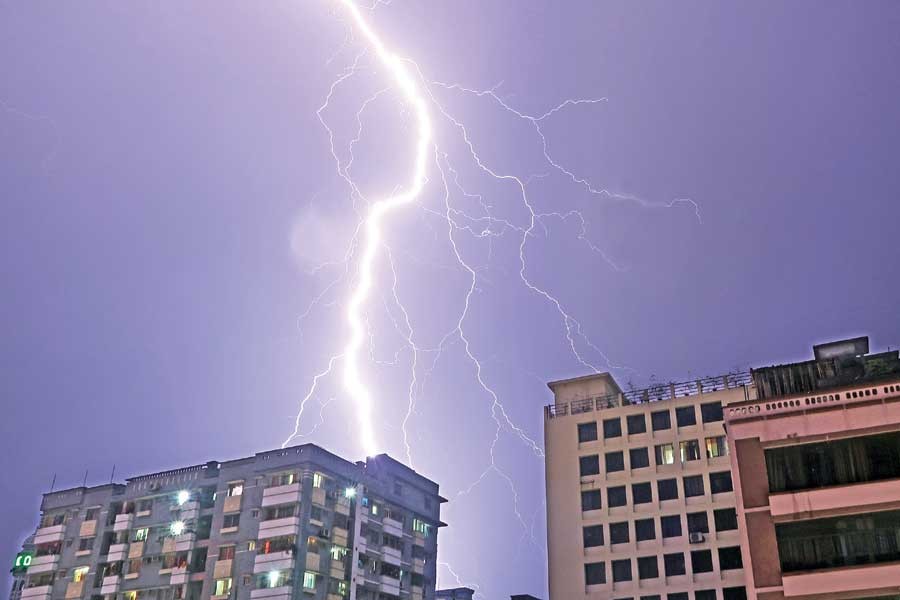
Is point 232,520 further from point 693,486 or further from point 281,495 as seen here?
point 693,486

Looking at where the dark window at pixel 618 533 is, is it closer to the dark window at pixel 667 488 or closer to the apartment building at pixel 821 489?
the dark window at pixel 667 488

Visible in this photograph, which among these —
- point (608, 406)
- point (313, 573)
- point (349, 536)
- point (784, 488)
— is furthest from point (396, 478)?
point (784, 488)

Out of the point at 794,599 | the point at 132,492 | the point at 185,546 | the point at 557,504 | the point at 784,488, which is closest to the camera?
the point at 794,599

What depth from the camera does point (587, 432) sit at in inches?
2112

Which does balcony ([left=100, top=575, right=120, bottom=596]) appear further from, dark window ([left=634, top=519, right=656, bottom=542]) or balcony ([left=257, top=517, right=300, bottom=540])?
dark window ([left=634, top=519, right=656, bottom=542])

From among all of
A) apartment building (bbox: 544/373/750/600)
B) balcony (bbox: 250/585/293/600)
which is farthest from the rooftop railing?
balcony (bbox: 250/585/293/600)

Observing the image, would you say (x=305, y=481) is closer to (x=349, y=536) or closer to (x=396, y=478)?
(x=349, y=536)

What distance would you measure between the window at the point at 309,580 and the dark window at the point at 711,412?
2567 cm

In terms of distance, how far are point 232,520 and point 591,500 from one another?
23271 millimetres

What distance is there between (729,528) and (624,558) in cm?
612

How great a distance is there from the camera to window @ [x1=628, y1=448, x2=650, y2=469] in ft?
168

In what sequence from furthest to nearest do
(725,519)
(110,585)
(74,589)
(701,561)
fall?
(74,589) < (110,585) < (725,519) < (701,561)

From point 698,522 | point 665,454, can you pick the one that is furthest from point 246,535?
point 698,522

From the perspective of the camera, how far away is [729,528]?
47219 mm
